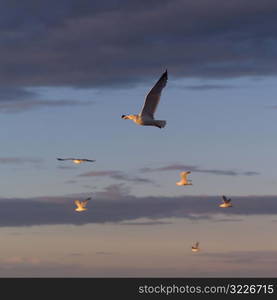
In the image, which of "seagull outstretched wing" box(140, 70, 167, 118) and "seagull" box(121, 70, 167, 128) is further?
"seagull" box(121, 70, 167, 128)

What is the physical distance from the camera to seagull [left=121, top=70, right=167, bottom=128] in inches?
3618

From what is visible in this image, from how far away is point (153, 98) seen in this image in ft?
306

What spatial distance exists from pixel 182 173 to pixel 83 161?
17700 mm

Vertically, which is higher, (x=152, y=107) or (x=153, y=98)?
(x=153, y=98)

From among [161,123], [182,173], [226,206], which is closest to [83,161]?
[182,173]

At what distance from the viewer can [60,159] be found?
430 feet

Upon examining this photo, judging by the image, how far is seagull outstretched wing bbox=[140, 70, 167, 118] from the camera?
301 ft

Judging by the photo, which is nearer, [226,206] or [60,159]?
[60,159]

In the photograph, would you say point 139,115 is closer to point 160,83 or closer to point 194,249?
point 160,83

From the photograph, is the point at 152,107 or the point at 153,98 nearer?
the point at 153,98

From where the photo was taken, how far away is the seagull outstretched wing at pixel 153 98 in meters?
91.7

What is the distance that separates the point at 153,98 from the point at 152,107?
157cm

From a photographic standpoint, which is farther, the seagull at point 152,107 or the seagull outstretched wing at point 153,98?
the seagull at point 152,107

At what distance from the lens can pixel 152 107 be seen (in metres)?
94.6
